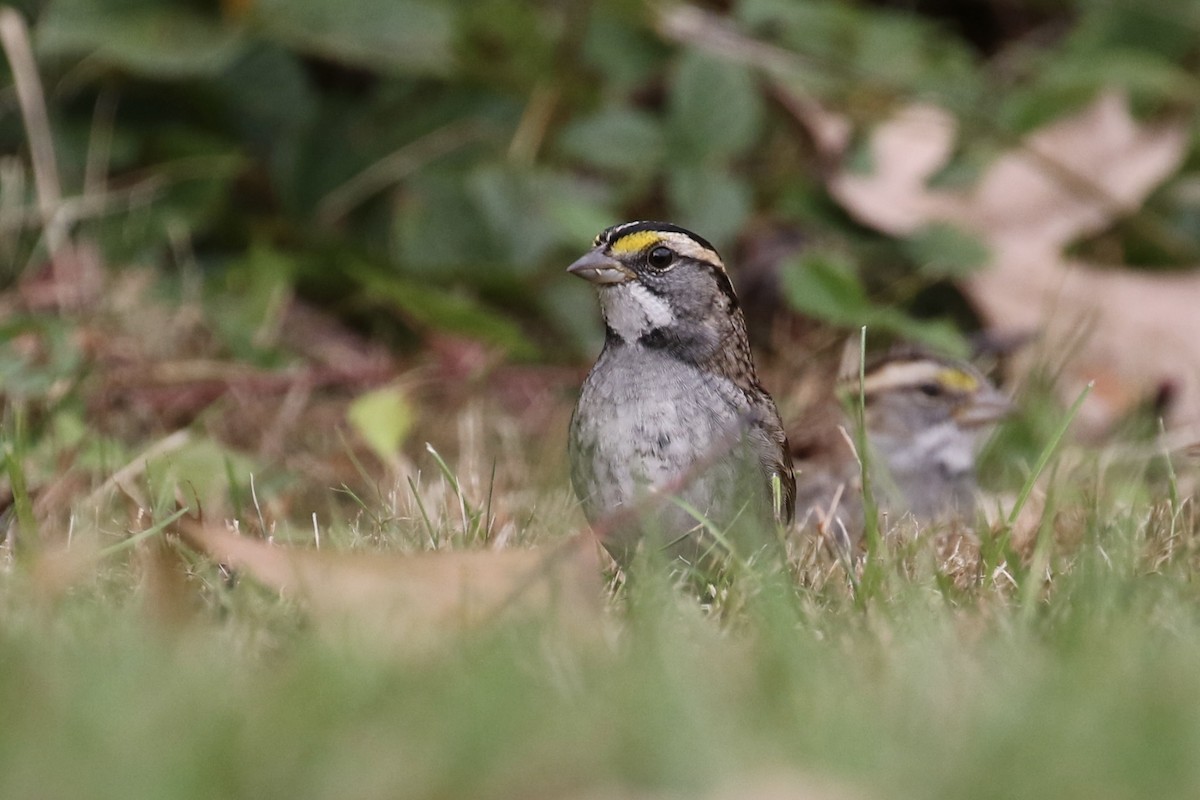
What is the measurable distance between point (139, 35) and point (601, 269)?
2.19m

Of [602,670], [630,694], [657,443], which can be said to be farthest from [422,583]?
[657,443]

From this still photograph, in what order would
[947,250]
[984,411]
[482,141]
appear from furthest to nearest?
[482,141] < [947,250] < [984,411]

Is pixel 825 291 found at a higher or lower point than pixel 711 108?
lower

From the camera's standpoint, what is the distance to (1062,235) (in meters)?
6.27

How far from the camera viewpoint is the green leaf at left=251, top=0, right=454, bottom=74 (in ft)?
18.0

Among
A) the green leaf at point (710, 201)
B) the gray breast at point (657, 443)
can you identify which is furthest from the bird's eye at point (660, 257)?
the green leaf at point (710, 201)

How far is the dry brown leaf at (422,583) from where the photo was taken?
2.68 meters

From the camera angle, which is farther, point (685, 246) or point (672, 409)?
point (685, 246)

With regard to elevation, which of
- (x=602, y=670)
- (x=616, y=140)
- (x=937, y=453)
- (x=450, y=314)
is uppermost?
(x=602, y=670)

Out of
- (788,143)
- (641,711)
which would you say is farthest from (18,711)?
(788,143)

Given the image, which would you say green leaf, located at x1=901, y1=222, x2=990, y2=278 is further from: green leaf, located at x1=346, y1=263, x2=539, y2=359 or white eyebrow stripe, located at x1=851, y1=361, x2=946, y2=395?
green leaf, located at x1=346, y1=263, x2=539, y2=359

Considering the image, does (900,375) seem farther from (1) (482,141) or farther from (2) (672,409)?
(2) (672,409)

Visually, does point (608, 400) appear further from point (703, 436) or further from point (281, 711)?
point (281, 711)

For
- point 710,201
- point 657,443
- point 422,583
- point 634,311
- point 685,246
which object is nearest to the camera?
point 422,583
